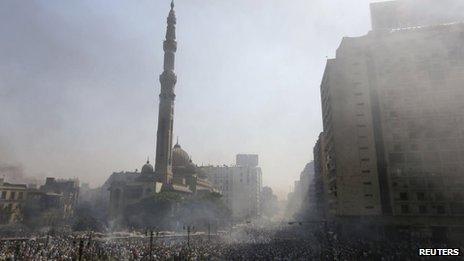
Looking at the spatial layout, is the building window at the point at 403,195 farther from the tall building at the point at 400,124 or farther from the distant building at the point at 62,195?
the distant building at the point at 62,195

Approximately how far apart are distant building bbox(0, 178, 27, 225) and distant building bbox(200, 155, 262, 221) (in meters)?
79.4

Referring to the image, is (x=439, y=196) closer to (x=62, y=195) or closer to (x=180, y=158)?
(x=180, y=158)

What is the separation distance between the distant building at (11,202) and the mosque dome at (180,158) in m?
35.3

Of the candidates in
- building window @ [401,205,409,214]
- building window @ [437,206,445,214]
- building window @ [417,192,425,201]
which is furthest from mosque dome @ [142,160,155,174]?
building window @ [437,206,445,214]

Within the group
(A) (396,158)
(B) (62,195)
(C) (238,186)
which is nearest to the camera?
(A) (396,158)

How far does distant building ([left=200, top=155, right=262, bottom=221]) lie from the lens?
502ft

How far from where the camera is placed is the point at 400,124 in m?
53.8

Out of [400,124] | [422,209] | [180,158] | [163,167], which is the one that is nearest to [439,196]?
[422,209]

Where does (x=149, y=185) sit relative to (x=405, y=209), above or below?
above

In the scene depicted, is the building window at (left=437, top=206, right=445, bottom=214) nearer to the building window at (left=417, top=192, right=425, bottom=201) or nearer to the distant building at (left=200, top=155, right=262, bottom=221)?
the building window at (left=417, top=192, right=425, bottom=201)

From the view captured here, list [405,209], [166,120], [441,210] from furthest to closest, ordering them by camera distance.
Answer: [166,120] < [405,209] < [441,210]

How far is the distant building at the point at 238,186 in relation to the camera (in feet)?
502

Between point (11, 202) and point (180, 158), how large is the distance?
39.8m

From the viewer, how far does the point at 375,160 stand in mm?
55469
